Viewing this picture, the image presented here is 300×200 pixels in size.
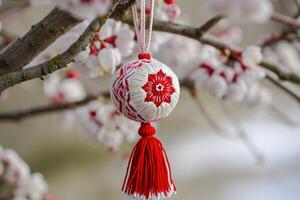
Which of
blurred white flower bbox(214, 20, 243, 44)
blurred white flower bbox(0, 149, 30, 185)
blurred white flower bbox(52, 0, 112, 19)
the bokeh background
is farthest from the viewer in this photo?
the bokeh background

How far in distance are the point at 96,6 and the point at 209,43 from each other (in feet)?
1.04

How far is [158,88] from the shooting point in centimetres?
42

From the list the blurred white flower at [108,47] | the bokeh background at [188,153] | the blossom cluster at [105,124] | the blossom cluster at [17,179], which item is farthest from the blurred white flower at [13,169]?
the bokeh background at [188,153]

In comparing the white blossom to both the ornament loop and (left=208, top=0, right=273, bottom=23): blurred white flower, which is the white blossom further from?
(left=208, top=0, right=273, bottom=23): blurred white flower

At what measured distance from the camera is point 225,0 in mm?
317

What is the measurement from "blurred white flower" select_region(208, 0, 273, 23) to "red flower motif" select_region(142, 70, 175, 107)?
0.36ft

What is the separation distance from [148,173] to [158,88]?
8 cm

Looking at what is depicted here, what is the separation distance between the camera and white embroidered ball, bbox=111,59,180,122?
0.41 m

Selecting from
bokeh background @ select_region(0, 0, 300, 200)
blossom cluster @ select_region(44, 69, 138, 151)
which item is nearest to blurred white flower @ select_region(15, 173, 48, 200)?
blossom cluster @ select_region(44, 69, 138, 151)

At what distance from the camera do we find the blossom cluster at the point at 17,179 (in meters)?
0.68

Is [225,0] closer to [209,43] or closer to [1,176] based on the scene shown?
[209,43]

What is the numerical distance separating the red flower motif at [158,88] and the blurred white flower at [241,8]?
0.11 metres

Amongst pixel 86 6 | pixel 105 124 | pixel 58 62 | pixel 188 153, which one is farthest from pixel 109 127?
pixel 188 153

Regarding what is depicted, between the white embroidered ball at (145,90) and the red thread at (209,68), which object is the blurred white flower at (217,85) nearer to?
the red thread at (209,68)
